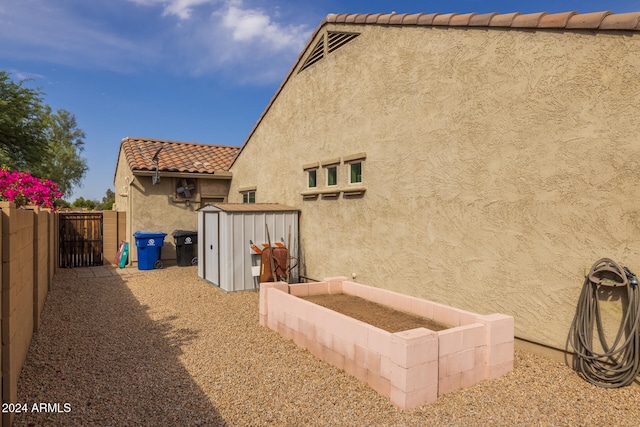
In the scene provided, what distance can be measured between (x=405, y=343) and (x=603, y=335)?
2545 mm

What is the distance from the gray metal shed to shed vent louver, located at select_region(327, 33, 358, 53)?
405cm

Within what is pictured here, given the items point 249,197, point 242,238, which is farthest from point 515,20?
point 249,197

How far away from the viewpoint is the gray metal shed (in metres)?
9.36

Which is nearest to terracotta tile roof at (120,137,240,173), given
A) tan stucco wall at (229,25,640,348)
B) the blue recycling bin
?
the blue recycling bin

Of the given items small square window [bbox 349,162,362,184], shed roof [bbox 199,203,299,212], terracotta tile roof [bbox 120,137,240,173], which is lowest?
shed roof [bbox 199,203,299,212]

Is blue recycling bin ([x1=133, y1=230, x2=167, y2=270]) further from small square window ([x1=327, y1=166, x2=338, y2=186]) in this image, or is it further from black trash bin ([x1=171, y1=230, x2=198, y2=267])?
small square window ([x1=327, y1=166, x2=338, y2=186])

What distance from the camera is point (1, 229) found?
3.23 metres

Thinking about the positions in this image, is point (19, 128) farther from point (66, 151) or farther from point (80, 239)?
point (66, 151)

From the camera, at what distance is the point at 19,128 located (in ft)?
64.5

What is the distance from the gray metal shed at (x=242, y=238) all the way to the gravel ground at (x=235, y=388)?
2.83 m

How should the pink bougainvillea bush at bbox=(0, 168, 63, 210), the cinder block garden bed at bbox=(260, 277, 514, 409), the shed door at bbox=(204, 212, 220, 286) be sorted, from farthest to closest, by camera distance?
the shed door at bbox=(204, 212, 220, 286) → the pink bougainvillea bush at bbox=(0, 168, 63, 210) → the cinder block garden bed at bbox=(260, 277, 514, 409)

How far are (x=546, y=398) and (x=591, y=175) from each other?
8.39 ft

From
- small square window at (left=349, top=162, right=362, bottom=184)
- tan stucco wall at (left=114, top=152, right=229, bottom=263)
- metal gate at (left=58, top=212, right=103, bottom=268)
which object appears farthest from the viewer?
metal gate at (left=58, top=212, right=103, bottom=268)

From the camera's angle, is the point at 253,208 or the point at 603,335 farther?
the point at 253,208
